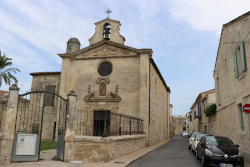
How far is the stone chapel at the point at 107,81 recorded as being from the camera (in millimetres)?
17312

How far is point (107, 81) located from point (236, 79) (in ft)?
34.1

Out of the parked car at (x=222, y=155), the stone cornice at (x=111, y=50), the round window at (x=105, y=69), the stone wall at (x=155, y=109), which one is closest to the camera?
the parked car at (x=222, y=155)

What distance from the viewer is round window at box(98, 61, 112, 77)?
61.8 feet

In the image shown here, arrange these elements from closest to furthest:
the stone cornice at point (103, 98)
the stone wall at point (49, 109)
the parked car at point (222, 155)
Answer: the parked car at point (222, 155), the stone cornice at point (103, 98), the stone wall at point (49, 109)

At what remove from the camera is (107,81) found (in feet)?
60.3

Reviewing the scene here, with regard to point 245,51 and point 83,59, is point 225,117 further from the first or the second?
point 83,59

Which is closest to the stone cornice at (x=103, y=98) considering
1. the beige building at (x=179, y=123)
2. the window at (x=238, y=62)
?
the window at (x=238, y=62)

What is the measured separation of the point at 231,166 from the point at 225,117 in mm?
6763

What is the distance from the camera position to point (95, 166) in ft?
26.3

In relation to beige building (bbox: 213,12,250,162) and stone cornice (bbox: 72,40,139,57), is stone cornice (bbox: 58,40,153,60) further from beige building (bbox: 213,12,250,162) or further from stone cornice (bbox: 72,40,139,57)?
beige building (bbox: 213,12,250,162)

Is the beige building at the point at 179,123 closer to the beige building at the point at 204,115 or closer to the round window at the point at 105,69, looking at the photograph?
the beige building at the point at 204,115

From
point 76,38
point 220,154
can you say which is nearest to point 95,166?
point 220,154

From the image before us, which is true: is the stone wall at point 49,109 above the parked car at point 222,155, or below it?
above

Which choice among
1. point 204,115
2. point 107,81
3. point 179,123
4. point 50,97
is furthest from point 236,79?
point 179,123
